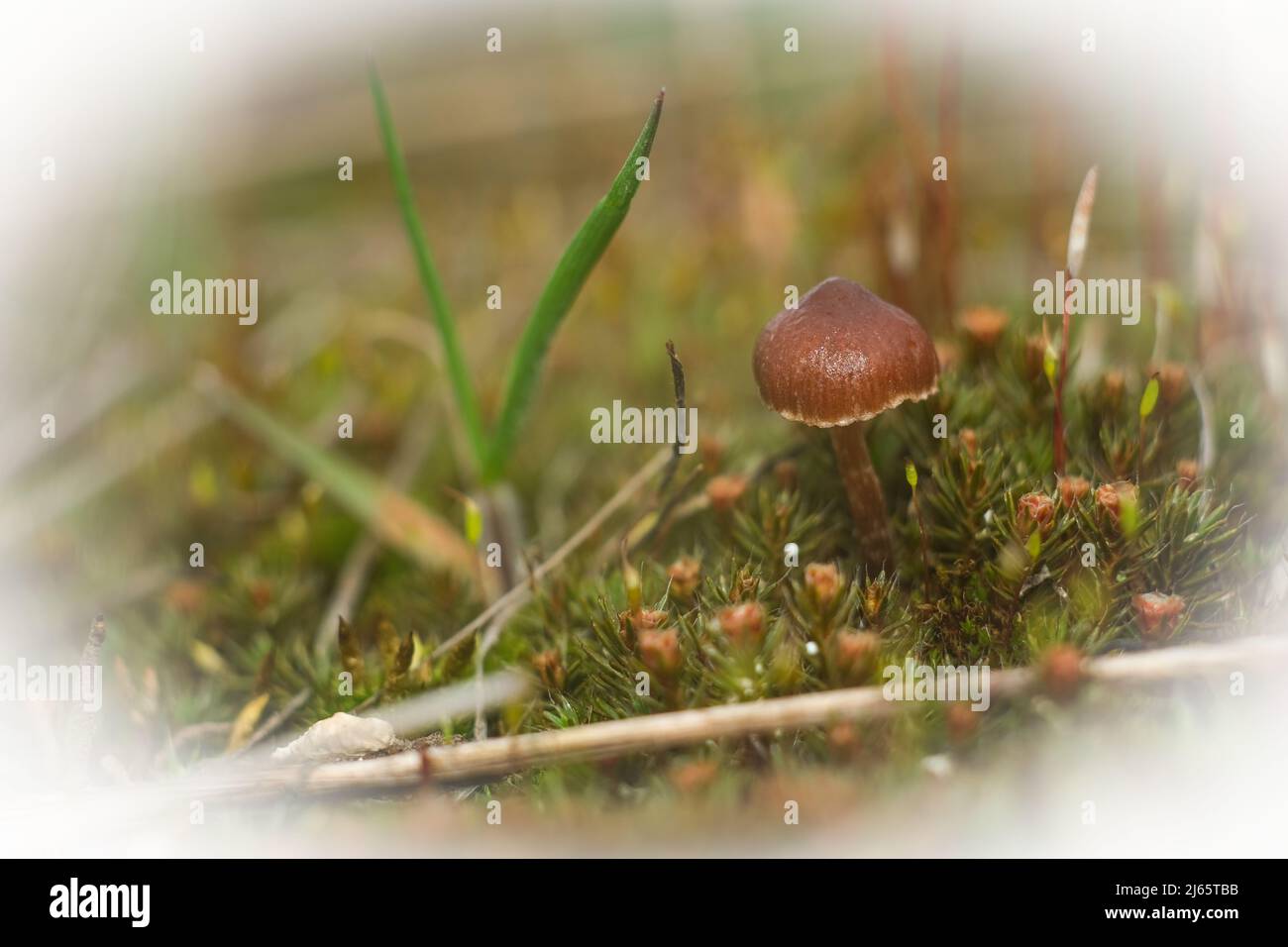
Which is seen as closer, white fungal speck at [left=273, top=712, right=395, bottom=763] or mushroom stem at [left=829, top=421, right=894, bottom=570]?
white fungal speck at [left=273, top=712, right=395, bottom=763]

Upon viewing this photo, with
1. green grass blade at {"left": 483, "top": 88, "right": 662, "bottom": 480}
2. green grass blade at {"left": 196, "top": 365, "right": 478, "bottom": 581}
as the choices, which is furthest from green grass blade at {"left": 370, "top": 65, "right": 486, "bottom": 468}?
green grass blade at {"left": 196, "top": 365, "right": 478, "bottom": 581}

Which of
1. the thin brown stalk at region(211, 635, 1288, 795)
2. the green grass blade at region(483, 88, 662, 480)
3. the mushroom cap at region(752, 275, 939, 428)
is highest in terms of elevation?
the green grass blade at region(483, 88, 662, 480)

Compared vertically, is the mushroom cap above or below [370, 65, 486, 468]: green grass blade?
below

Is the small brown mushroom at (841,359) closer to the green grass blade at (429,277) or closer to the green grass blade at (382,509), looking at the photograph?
the green grass blade at (429,277)

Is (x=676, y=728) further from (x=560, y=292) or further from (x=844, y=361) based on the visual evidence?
(x=560, y=292)

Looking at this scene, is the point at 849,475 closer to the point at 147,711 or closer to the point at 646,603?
the point at 646,603

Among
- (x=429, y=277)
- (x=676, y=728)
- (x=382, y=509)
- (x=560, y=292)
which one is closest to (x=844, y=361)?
(x=560, y=292)

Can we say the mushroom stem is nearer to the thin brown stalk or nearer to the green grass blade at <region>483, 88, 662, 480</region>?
the thin brown stalk
